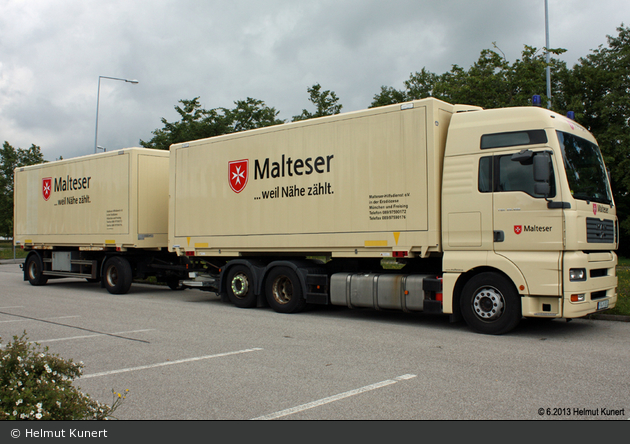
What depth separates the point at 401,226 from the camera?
31.8ft

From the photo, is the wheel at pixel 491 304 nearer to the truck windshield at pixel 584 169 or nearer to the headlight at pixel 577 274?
the headlight at pixel 577 274

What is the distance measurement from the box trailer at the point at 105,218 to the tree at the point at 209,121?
13251mm

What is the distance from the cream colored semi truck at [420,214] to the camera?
326 inches

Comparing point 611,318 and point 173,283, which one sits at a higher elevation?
point 173,283

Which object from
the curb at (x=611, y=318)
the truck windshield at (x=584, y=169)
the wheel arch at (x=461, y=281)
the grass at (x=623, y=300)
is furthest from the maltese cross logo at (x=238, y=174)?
the grass at (x=623, y=300)

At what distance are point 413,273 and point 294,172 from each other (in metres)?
3.17

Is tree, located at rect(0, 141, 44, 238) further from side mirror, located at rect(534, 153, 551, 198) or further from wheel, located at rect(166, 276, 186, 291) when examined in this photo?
side mirror, located at rect(534, 153, 551, 198)

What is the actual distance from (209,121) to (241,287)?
841 inches

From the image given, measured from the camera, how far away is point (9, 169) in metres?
47.4

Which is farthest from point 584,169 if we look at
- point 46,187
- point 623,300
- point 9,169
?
point 9,169

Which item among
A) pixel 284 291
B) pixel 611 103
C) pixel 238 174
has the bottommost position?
pixel 284 291

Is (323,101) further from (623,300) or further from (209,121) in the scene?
(623,300)
